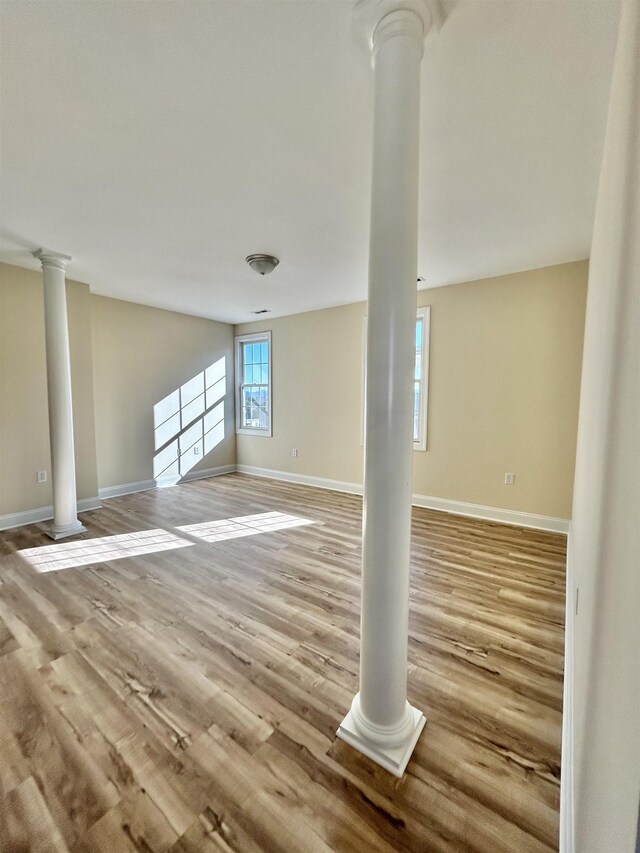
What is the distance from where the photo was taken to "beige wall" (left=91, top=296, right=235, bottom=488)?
14.5 feet

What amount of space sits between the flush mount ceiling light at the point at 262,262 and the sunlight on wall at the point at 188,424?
2814 millimetres

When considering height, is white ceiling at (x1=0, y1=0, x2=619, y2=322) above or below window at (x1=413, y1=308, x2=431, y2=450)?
above

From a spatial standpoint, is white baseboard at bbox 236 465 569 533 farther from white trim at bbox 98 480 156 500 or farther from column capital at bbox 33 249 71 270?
column capital at bbox 33 249 71 270

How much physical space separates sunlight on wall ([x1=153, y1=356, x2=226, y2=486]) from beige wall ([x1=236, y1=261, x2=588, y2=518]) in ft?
6.99

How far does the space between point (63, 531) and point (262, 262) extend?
3114 mm

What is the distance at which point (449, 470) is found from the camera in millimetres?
3947

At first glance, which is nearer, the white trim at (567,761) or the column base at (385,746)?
the white trim at (567,761)

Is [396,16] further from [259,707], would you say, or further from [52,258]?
[52,258]

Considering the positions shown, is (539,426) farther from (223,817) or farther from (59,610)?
(59,610)

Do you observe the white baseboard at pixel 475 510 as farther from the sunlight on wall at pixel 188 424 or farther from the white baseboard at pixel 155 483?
the sunlight on wall at pixel 188 424

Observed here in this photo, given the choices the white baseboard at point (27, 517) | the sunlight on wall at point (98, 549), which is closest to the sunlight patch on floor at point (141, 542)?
the sunlight on wall at point (98, 549)

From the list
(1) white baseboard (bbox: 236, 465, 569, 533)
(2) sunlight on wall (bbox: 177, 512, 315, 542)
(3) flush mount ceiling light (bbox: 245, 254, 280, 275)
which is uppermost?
(3) flush mount ceiling light (bbox: 245, 254, 280, 275)

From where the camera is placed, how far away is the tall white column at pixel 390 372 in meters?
1.11

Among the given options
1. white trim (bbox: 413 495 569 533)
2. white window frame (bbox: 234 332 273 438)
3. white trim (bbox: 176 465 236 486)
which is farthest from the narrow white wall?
white trim (bbox: 176 465 236 486)
